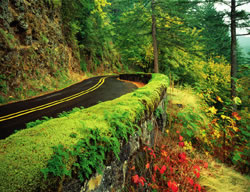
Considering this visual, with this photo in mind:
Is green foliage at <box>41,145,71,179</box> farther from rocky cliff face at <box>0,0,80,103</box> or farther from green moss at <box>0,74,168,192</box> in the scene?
rocky cliff face at <box>0,0,80,103</box>

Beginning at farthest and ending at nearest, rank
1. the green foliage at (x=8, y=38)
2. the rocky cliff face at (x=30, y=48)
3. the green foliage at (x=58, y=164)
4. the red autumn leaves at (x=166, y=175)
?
the rocky cliff face at (x=30, y=48) < the green foliage at (x=8, y=38) < the red autumn leaves at (x=166, y=175) < the green foliage at (x=58, y=164)

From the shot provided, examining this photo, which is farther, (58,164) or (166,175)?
(166,175)

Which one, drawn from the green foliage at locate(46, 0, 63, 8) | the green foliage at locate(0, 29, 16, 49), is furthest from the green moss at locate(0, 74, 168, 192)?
the green foliage at locate(46, 0, 63, 8)

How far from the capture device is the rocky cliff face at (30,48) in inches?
381

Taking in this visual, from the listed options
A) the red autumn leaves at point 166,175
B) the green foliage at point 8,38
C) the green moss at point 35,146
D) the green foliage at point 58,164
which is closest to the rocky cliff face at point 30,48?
the green foliage at point 8,38

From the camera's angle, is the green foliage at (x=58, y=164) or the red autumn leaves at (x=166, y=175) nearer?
the green foliage at (x=58, y=164)

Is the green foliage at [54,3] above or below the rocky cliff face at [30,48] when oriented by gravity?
above

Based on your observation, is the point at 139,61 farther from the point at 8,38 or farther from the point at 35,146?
the point at 35,146

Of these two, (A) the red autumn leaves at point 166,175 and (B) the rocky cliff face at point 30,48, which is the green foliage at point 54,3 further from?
(A) the red autumn leaves at point 166,175

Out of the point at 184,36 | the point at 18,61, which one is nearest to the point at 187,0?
the point at 184,36

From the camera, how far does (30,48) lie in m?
12.2

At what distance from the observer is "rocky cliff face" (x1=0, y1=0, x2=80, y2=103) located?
9688 millimetres

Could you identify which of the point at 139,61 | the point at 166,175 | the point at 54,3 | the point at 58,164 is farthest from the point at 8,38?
the point at 139,61

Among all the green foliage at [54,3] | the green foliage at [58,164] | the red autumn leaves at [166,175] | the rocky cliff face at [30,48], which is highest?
the green foliage at [54,3]
